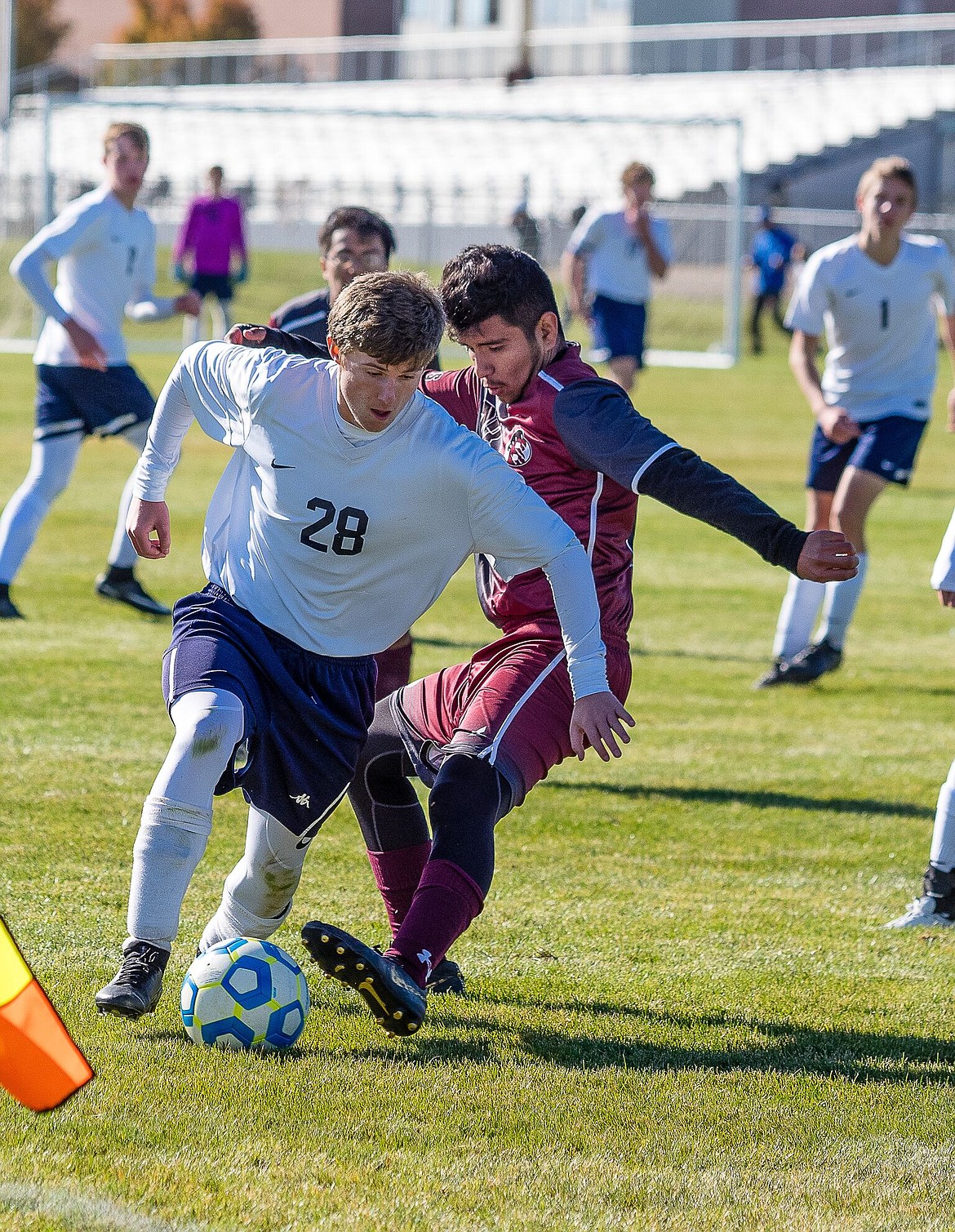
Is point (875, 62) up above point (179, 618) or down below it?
above

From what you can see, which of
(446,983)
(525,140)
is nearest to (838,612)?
(446,983)

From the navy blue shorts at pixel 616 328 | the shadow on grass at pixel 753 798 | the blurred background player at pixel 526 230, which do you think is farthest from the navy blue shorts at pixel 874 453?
the blurred background player at pixel 526 230

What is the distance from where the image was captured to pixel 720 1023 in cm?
414

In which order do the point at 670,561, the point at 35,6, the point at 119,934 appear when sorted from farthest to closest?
1. the point at 35,6
2. the point at 670,561
3. the point at 119,934

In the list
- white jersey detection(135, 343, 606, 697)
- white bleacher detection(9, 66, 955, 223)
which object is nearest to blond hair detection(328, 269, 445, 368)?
white jersey detection(135, 343, 606, 697)

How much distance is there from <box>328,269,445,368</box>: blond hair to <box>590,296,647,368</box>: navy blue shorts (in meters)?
11.0

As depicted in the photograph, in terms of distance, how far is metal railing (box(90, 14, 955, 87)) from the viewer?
121 ft

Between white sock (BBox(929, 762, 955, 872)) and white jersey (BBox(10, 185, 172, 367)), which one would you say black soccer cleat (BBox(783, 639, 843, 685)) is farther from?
white jersey (BBox(10, 185, 172, 367))

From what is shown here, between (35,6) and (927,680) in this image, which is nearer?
(927,680)

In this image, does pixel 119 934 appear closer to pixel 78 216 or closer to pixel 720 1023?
pixel 720 1023

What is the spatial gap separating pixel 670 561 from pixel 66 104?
25.9ft

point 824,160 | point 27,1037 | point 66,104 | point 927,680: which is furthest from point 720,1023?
point 824,160

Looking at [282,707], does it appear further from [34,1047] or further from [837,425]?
[837,425]

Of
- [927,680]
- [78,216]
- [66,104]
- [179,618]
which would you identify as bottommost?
[927,680]
